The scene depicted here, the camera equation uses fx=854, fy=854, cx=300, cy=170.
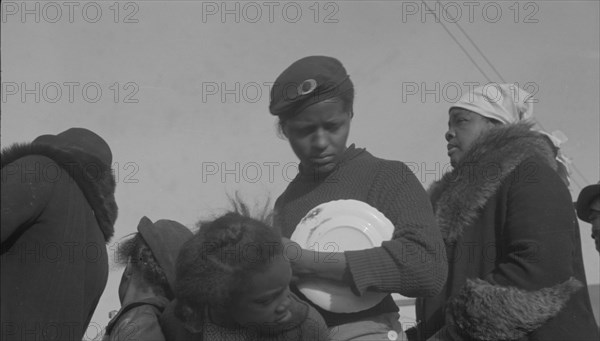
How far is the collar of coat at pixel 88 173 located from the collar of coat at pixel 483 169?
3.16ft

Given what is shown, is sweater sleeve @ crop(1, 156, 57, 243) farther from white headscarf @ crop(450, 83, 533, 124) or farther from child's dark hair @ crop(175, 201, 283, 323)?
white headscarf @ crop(450, 83, 533, 124)

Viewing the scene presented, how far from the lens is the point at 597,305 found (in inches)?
196

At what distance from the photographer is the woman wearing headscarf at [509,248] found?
2.33 m

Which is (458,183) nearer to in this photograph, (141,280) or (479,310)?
(479,310)

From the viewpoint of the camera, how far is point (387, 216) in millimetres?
2119

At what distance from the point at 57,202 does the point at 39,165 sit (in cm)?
10

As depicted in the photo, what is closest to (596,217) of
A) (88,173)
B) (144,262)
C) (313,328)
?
(313,328)

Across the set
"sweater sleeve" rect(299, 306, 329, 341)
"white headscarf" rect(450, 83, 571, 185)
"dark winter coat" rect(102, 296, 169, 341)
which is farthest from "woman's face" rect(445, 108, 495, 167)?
"dark winter coat" rect(102, 296, 169, 341)

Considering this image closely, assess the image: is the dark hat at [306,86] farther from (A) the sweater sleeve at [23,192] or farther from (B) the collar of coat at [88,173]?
(A) the sweater sleeve at [23,192]

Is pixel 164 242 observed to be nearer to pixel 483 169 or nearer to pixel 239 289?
pixel 239 289

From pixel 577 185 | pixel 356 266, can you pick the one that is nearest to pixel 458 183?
pixel 356 266

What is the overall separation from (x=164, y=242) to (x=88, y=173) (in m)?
A: 0.31

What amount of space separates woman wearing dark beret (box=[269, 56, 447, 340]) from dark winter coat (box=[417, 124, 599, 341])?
345 mm

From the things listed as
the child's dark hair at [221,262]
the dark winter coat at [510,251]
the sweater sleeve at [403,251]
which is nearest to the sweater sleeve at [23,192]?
the child's dark hair at [221,262]
